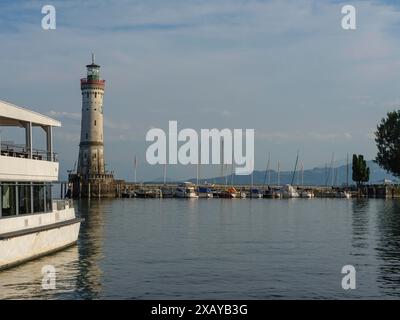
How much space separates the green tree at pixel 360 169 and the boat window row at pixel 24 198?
465ft

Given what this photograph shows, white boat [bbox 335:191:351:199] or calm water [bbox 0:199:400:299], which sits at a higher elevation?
calm water [bbox 0:199:400:299]

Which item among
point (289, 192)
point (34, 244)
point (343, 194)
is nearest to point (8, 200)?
point (34, 244)

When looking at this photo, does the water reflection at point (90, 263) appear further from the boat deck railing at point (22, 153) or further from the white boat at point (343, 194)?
the white boat at point (343, 194)

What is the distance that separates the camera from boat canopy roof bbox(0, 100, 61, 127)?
95.3 ft

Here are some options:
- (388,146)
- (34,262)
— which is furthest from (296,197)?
(34,262)

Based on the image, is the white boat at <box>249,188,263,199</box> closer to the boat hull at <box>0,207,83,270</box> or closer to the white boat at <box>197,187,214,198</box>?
the white boat at <box>197,187,214,198</box>

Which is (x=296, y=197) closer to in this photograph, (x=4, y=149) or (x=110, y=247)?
(x=110, y=247)

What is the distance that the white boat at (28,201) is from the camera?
2811 cm

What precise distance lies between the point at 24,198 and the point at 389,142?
119 m

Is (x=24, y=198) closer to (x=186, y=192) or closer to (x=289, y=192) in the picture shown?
(x=186, y=192)

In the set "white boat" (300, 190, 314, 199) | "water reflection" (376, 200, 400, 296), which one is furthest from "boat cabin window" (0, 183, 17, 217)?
"white boat" (300, 190, 314, 199)

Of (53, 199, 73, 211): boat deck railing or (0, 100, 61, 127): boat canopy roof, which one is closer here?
(0, 100, 61, 127): boat canopy roof

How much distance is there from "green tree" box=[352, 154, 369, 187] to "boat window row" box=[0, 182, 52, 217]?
142 m
